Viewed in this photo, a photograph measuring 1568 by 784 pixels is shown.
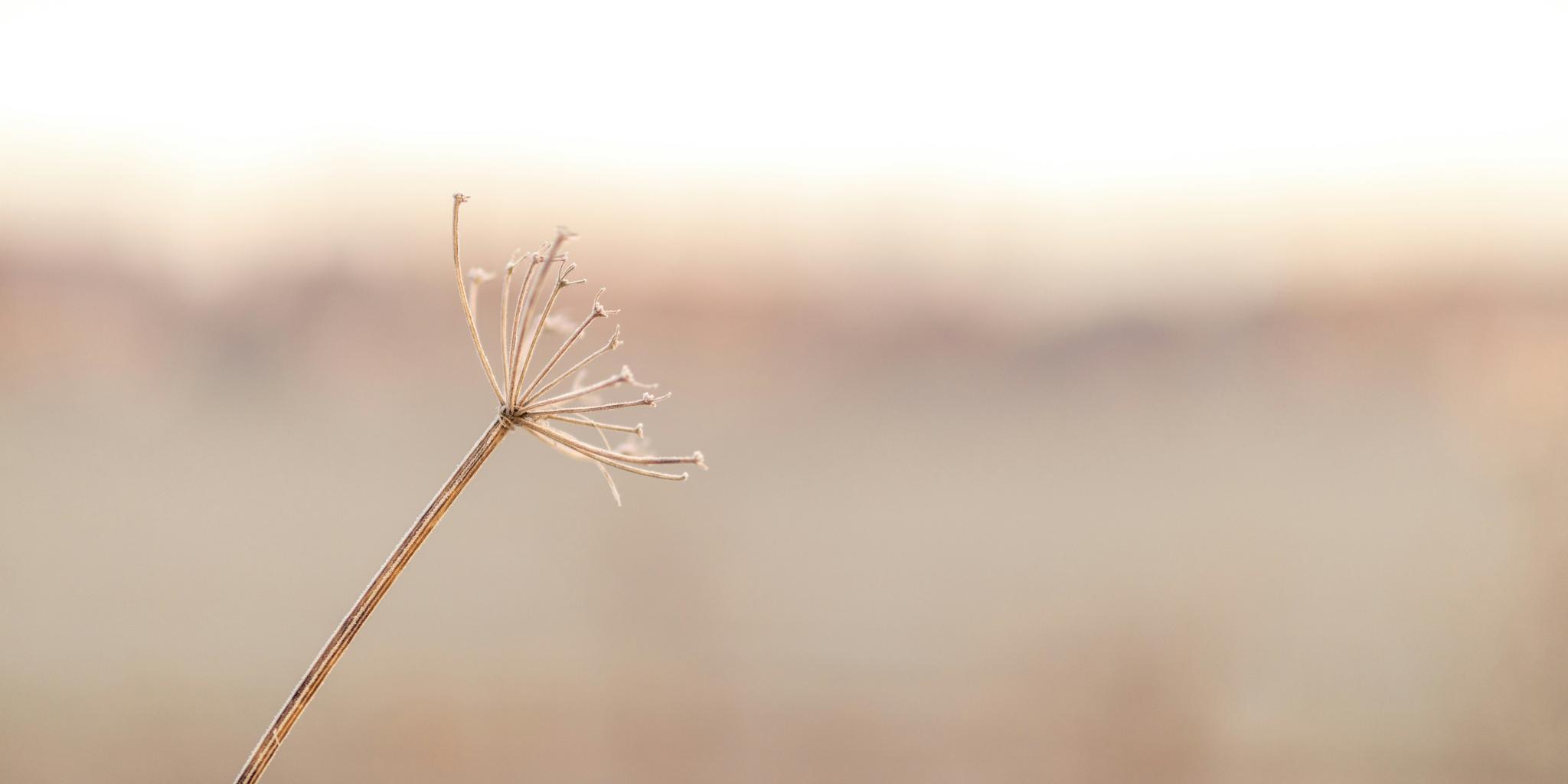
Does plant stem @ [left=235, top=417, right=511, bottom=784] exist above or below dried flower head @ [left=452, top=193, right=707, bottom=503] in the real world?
below

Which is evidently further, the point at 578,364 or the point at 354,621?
the point at 578,364

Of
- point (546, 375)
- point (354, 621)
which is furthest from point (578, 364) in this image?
point (354, 621)

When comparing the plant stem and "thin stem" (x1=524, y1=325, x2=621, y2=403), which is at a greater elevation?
"thin stem" (x1=524, y1=325, x2=621, y2=403)

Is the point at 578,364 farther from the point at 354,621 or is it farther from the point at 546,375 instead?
the point at 354,621

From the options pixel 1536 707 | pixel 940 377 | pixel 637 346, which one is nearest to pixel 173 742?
pixel 637 346

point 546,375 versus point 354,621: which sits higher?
point 546,375

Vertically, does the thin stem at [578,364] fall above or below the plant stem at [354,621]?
above
